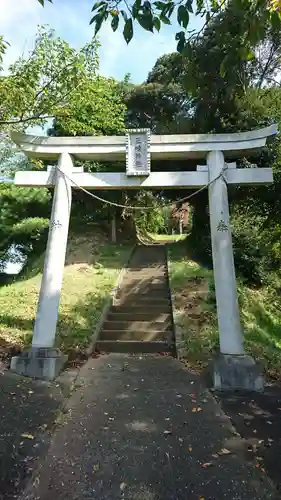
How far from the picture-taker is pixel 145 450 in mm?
3535

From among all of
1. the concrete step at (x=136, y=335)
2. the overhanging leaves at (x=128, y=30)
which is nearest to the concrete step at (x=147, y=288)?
the concrete step at (x=136, y=335)

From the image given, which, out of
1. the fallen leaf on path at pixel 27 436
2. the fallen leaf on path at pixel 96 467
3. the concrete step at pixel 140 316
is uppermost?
the concrete step at pixel 140 316

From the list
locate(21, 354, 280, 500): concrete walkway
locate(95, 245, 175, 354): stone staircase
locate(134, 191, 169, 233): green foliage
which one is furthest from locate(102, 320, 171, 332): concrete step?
locate(134, 191, 169, 233): green foliage

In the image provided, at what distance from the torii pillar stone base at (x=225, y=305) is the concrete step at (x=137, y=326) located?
2.27 metres

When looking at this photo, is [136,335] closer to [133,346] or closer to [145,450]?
[133,346]

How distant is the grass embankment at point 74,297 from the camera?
721 centimetres

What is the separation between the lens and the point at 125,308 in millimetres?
8688

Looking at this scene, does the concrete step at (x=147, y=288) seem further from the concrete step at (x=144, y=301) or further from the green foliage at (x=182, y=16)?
the green foliage at (x=182, y=16)

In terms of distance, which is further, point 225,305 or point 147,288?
point 147,288

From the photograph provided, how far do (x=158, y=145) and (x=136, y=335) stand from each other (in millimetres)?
3684

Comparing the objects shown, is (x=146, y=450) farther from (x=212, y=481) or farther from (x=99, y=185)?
(x=99, y=185)

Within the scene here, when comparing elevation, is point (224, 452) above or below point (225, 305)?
below

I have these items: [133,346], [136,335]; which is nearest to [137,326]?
[136,335]

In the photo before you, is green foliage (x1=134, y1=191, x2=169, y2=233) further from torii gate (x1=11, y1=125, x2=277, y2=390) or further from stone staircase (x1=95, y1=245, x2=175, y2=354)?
torii gate (x1=11, y1=125, x2=277, y2=390)
